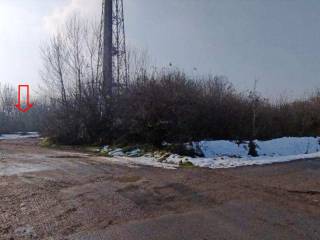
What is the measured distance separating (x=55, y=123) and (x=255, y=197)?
1995 centimetres

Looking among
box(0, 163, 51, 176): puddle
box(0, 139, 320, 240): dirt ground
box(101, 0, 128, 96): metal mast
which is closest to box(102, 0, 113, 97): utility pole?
box(101, 0, 128, 96): metal mast

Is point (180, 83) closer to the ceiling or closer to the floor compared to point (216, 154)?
closer to the ceiling

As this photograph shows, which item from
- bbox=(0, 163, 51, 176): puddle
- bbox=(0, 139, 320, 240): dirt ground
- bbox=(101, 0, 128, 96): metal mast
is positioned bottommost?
bbox=(0, 139, 320, 240): dirt ground

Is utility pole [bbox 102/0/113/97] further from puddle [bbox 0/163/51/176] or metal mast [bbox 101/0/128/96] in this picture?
puddle [bbox 0/163/51/176]

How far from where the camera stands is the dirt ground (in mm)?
5078

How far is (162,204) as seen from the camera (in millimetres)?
6680

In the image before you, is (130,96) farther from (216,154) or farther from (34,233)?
(34,233)

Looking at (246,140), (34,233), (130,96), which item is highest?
(130,96)

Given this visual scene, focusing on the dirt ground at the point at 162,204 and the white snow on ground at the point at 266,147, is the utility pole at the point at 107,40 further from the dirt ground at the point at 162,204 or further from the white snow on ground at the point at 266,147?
the dirt ground at the point at 162,204

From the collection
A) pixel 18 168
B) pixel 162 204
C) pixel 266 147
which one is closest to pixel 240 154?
pixel 266 147

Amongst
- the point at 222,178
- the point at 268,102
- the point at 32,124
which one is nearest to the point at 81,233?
the point at 222,178

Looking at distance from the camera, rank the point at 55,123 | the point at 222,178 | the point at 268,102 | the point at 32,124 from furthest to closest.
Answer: the point at 32,124 → the point at 55,123 → the point at 268,102 → the point at 222,178

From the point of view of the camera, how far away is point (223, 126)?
56.7 ft

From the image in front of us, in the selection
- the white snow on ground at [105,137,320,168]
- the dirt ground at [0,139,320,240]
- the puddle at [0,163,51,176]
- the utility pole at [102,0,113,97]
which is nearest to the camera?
the dirt ground at [0,139,320,240]
